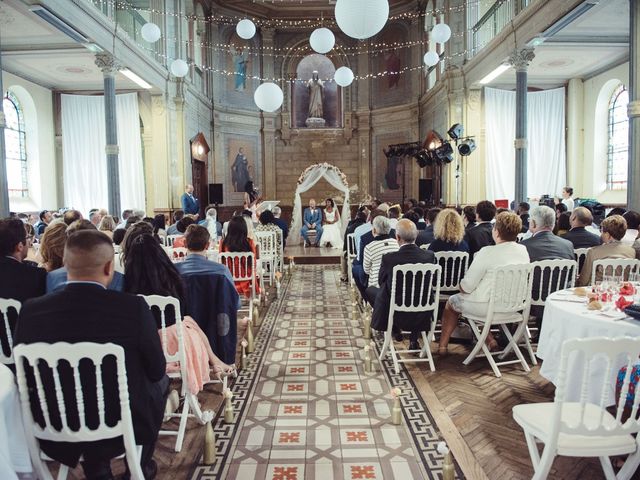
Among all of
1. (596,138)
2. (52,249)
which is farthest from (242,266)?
(596,138)

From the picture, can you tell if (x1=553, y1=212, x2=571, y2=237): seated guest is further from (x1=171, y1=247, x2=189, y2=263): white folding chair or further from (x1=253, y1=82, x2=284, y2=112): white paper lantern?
(x1=253, y1=82, x2=284, y2=112): white paper lantern

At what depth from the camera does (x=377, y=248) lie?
4938 millimetres

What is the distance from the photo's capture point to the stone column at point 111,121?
31.7 feet

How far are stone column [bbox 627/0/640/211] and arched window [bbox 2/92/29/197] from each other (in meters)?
11.9

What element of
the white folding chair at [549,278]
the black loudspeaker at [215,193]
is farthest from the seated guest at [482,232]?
the black loudspeaker at [215,193]

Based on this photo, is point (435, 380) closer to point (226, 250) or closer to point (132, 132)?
point (226, 250)

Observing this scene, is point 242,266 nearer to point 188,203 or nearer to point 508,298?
point 508,298

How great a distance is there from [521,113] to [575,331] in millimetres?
7861

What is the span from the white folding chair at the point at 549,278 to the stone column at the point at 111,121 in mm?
8324

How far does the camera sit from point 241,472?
2.74 m

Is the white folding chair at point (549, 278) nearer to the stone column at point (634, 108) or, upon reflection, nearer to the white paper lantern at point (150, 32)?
the stone column at point (634, 108)

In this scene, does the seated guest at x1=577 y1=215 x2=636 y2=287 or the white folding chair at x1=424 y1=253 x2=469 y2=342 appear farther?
the white folding chair at x1=424 y1=253 x2=469 y2=342

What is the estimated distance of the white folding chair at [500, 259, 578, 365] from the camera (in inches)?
161

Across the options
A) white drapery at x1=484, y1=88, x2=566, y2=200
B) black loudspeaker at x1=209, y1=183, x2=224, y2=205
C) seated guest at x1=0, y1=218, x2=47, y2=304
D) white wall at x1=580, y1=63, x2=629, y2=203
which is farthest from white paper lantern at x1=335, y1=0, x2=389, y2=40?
black loudspeaker at x1=209, y1=183, x2=224, y2=205
